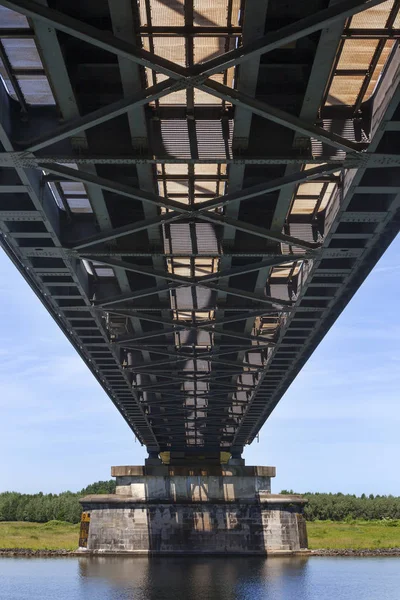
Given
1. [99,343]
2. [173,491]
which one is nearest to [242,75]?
[99,343]

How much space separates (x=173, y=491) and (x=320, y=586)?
25.6 meters

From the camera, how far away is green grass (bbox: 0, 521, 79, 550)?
82.3 metres

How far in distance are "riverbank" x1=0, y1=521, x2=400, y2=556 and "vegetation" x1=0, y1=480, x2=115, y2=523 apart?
5.77 meters

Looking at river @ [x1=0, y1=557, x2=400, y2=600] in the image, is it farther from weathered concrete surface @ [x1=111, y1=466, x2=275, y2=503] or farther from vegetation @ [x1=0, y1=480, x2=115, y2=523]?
vegetation @ [x1=0, y1=480, x2=115, y2=523]

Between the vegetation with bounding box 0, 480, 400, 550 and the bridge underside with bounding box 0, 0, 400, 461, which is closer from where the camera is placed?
the bridge underside with bounding box 0, 0, 400, 461

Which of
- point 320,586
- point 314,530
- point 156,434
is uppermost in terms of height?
point 156,434

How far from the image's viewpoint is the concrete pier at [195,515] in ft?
228

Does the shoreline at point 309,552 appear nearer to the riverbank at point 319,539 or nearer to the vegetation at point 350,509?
the riverbank at point 319,539

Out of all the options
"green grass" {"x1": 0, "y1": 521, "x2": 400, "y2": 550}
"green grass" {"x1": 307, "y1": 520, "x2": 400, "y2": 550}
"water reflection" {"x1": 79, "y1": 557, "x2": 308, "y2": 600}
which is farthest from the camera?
"green grass" {"x1": 307, "y1": 520, "x2": 400, "y2": 550}

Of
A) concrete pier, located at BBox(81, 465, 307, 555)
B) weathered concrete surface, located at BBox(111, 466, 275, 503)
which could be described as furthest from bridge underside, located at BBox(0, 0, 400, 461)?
weathered concrete surface, located at BBox(111, 466, 275, 503)

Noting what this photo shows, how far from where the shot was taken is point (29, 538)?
93.4 meters

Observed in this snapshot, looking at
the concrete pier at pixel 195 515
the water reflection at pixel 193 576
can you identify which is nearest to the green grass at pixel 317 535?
the concrete pier at pixel 195 515

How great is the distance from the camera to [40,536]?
95688 mm

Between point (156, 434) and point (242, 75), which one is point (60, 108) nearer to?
point (242, 75)
